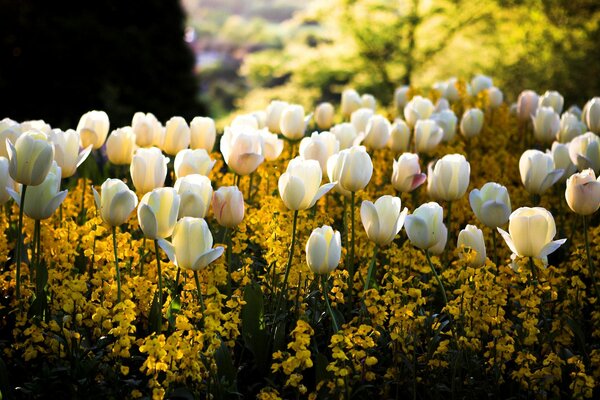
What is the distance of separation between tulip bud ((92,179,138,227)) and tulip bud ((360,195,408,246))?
0.71 metres

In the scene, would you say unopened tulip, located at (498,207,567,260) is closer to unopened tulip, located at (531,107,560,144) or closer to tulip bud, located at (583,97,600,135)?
tulip bud, located at (583,97,600,135)

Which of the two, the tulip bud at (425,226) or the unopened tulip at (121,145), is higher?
the unopened tulip at (121,145)

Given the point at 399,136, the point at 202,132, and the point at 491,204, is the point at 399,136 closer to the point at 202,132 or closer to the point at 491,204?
the point at 202,132

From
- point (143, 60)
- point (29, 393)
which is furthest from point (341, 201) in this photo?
point (143, 60)

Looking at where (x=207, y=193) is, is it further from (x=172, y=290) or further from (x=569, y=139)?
(x=569, y=139)

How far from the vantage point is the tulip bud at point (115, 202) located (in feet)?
7.81

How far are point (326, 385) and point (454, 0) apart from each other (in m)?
12.6

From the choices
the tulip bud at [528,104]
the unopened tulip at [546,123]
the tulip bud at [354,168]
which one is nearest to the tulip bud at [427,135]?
the unopened tulip at [546,123]

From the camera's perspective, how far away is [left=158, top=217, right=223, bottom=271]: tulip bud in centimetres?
217

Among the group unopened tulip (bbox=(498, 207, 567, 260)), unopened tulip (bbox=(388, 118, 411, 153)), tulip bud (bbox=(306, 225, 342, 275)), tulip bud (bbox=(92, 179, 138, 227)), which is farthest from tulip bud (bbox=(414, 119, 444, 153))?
tulip bud (bbox=(92, 179, 138, 227))

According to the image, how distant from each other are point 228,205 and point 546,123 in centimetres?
224

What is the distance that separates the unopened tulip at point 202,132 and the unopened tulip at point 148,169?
681 mm

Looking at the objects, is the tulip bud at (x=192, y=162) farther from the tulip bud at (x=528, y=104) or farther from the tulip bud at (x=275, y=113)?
the tulip bud at (x=528, y=104)

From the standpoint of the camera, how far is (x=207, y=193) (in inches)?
99.1
